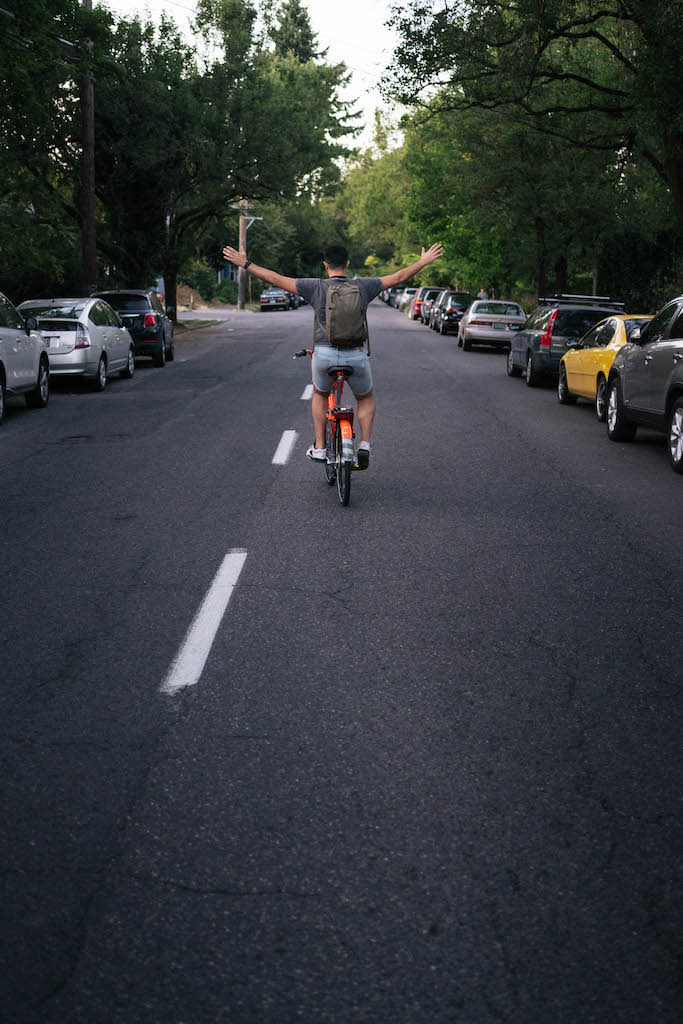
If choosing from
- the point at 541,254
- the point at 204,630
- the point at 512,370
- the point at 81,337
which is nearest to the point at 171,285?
the point at 541,254

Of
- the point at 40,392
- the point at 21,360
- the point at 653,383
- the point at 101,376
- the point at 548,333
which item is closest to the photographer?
the point at 653,383

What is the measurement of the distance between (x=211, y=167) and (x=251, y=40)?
4.36m

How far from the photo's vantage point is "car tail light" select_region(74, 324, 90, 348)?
18.5 m

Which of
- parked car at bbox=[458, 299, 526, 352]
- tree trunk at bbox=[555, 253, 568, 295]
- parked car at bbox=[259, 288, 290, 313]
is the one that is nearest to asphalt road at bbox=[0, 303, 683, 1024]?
parked car at bbox=[458, 299, 526, 352]

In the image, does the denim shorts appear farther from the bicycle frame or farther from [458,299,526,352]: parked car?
[458,299,526,352]: parked car

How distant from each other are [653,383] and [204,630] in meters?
7.76

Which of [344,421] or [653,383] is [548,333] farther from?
[344,421]

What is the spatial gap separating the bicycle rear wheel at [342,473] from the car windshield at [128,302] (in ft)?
54.9

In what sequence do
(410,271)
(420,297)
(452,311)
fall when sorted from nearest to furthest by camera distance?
(410,271), (452,311), (420,297)

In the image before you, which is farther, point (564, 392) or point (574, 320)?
point (574, 320)

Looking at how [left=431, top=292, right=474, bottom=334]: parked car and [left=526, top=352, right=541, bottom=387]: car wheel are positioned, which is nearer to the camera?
[left=526, top=352, right=541, bottom=387]: car wheel

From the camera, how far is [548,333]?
20.2 m

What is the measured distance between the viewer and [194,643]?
224 inches

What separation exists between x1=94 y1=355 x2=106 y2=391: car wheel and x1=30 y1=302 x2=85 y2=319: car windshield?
0.84m
